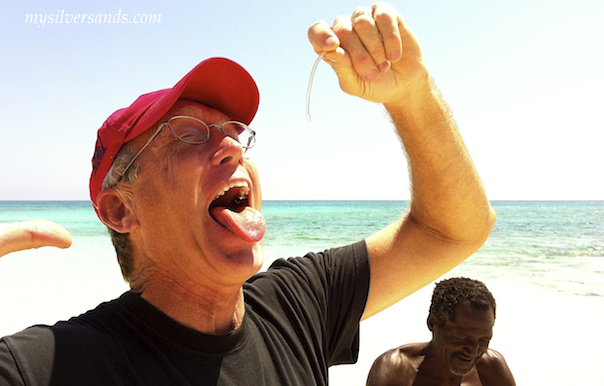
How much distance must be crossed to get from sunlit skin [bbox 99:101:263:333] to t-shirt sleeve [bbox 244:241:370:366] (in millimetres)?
277

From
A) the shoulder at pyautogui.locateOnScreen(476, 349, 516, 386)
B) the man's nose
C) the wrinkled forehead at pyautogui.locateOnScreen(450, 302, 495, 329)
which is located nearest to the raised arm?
the man's nose

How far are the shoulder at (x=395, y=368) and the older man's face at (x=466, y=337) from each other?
29cm

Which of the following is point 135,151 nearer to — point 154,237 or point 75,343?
point 154,237

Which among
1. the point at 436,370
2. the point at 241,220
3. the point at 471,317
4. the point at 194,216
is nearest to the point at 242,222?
the point at 241,220

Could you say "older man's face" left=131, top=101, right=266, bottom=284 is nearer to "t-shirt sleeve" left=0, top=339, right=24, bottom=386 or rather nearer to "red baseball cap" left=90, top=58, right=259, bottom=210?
"red baseball cap" left=90, top=58, right=259, bottom=210

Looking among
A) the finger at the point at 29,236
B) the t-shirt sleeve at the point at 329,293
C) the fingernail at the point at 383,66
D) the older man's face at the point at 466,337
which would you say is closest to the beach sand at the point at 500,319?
the older man's face at the point at 466,337

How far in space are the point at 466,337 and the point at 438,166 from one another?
185 cm

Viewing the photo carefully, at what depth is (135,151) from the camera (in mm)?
1528

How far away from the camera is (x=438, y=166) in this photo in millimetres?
1854

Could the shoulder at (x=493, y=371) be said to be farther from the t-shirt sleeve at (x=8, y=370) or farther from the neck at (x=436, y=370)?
the t-shirt sleeve at (x=8, y=370)

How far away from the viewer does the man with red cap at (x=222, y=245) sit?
4.10ft

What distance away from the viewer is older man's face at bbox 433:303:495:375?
3.14 metres

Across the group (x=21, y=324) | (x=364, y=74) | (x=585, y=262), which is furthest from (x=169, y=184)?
(x=585, y=262)

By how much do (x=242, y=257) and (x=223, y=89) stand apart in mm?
679
